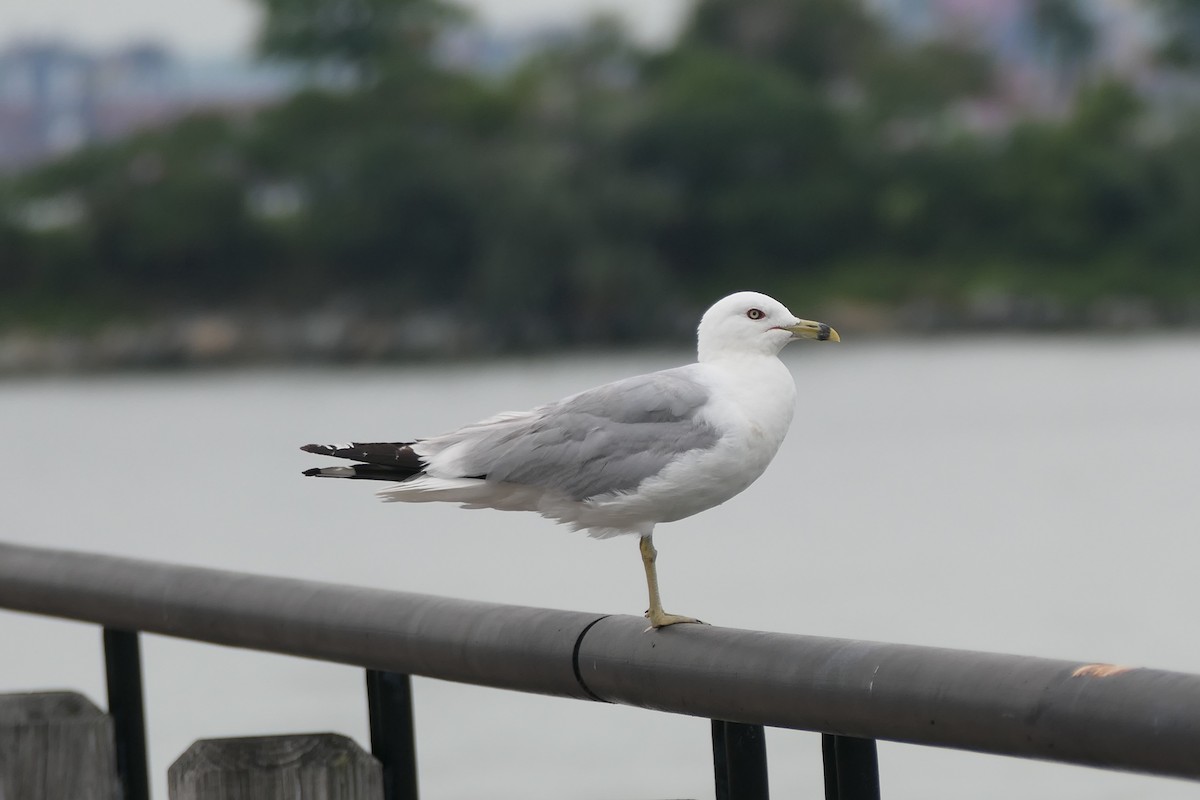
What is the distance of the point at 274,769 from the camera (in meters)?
2.11

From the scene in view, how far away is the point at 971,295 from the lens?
5347cm

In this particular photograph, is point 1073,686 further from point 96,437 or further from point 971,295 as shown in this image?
point 971,295

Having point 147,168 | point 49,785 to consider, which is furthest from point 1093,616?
point 147,168

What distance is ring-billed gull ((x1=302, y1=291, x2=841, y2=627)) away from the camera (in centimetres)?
275

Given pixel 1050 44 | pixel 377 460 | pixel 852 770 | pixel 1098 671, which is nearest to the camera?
pixel 1098 671

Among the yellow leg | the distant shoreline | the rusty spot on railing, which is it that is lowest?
the rusty spot on railing

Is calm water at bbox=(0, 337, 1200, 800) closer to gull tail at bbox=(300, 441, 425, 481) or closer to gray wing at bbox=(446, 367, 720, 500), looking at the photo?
gray wing at bbox=(446, 367, 720, 500)

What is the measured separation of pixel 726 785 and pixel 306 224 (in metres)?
54.3

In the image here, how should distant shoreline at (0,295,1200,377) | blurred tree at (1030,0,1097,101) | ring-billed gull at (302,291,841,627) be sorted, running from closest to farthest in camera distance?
ring-billed gull at (302,291,841,627) → distant shoreline at (0,295,1200,377) → blurred tree at (1030,0,1097,101)

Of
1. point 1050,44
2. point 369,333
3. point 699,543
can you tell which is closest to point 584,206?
point 369,333

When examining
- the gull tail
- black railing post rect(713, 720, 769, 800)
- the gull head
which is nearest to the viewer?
black railing post rect(713, 720, 769, 800)

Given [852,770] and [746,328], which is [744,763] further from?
[746,328]

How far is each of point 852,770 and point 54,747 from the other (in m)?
0.98

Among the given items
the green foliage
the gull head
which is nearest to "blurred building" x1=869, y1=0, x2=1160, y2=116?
the green foliage
